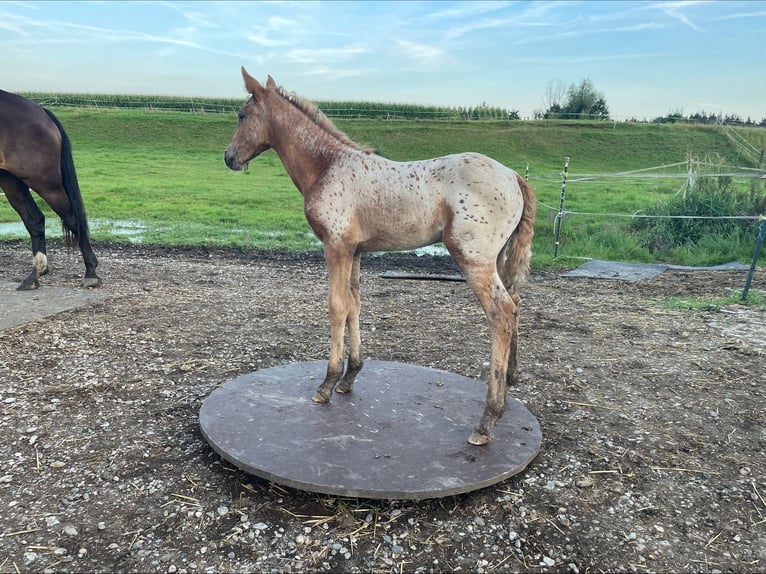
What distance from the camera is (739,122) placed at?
4206cm

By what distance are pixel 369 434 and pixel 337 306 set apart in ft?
2.73

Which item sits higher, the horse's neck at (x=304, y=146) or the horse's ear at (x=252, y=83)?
the horse's ear at (x=252, y=83)

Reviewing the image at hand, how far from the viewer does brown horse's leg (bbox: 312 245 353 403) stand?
344 centimetres

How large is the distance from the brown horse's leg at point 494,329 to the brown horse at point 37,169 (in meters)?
5.66

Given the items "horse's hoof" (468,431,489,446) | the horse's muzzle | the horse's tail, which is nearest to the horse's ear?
the horse's muzzle

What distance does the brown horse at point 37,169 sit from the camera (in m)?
6.25

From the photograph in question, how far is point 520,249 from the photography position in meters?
3.46

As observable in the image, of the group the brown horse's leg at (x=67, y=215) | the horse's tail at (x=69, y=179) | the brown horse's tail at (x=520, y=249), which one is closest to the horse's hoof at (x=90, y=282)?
the brown horse's leg at (x=67, y=215)

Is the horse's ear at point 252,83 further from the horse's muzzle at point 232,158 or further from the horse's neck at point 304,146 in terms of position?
the horse's muzzle at point 232,158

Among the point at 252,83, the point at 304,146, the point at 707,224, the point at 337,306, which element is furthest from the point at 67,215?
the point at 707,224

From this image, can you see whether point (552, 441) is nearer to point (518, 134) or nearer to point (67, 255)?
point (67, 255)

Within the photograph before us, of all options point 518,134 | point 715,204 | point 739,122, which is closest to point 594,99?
point 739,122

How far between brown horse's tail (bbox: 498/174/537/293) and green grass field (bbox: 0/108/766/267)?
40.7 inches

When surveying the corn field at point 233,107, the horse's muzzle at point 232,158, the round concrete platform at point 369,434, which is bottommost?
the round concrete platform at point 369,434
